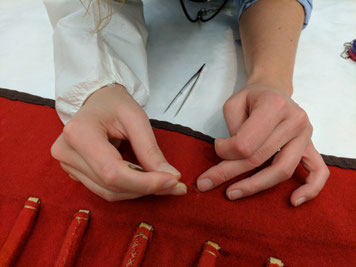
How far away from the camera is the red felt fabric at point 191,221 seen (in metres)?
0.42

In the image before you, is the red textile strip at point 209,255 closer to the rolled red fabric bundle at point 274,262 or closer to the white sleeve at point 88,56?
the rolled red fabric bundle at point 274,262

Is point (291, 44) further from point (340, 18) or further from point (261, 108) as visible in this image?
point (340, 18)

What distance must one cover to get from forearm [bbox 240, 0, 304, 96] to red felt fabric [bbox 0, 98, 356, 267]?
221 mm

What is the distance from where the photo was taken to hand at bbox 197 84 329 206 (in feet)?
1.37

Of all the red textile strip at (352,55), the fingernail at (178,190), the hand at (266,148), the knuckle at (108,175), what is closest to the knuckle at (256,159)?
the hand at (266,148)

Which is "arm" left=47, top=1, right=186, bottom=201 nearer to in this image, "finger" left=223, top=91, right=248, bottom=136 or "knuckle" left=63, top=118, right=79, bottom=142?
"knuckle" left=63, top=118, right=79, bottom=142

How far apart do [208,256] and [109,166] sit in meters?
0.23

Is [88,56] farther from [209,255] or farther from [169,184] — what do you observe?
[209,255]

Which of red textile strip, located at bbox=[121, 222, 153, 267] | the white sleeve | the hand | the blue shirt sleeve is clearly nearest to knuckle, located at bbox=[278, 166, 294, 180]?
the hand

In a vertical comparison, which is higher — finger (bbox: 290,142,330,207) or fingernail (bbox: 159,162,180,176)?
fingernail (bbox: 159,162,180,176)

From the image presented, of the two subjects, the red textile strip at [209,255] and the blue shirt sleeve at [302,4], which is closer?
the red textile strip at [209,255]

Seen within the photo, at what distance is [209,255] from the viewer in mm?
417

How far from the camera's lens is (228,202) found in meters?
0.46

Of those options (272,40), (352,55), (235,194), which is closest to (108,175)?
(235,194)
